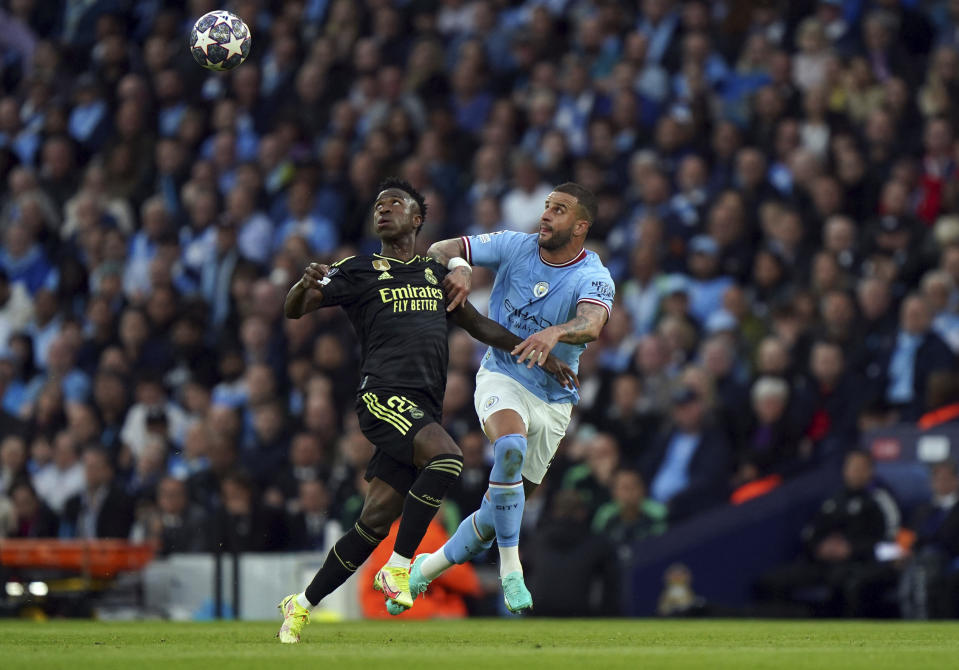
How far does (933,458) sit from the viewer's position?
1252 centimetres

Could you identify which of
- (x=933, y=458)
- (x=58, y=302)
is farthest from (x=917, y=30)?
→ (x=58, y=302)

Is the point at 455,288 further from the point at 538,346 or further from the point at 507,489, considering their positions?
the point at 507,489

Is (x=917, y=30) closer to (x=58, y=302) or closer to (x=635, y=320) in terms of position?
(x=635, y=320)

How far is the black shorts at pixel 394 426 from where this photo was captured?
8.48 metres

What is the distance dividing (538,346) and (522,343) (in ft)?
0.49

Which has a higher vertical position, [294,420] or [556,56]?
[556,56]

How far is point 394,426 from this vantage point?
848 cm

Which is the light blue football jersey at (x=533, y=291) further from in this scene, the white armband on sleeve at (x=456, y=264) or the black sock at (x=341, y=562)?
the black sock at (x=341, y=562)

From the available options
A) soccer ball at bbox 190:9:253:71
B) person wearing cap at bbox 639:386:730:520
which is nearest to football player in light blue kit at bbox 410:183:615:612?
soccer ball at bbox 190:9:253:71

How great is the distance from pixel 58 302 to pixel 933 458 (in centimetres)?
1017

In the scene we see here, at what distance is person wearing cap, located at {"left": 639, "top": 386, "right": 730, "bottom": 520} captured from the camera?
43.6 ft

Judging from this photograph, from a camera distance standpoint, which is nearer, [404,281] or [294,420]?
[404,281]

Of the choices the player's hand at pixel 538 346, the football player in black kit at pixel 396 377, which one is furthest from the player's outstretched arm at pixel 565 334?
the football player in black kit at pixel 396 377

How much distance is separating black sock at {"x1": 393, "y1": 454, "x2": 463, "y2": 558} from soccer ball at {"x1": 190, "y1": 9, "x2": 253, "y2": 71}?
413 centimetres
